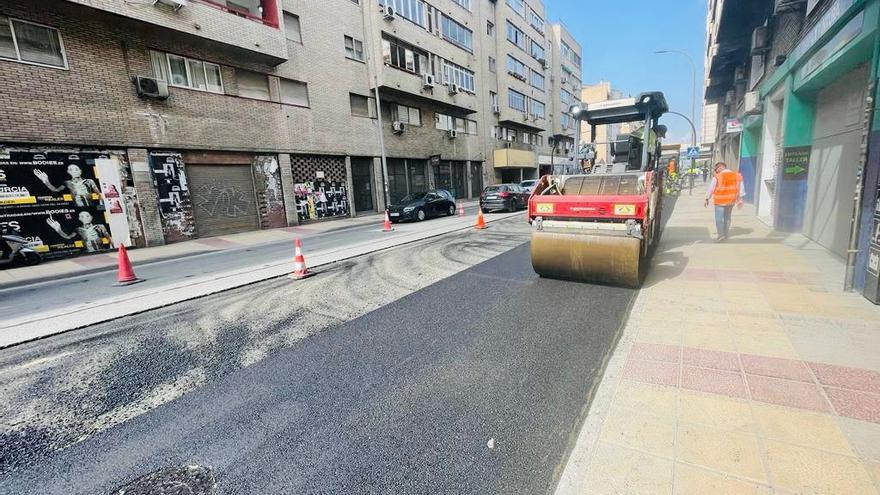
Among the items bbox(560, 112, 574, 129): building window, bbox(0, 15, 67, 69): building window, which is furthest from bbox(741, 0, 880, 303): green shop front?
bbox(560, 112, 574, 129): building window

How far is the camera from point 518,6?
36.7 meters

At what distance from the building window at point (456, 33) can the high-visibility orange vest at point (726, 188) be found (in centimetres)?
2316

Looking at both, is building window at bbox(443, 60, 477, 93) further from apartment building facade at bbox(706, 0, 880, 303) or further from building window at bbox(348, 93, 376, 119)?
apartment building facade at bbox(706, 0, 880, 303)

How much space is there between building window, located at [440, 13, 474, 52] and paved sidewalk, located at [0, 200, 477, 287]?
17.8 meters

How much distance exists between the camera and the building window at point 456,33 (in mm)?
26234

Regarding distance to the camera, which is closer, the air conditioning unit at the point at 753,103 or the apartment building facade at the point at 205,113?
the apartment building facade at the point at 205,113

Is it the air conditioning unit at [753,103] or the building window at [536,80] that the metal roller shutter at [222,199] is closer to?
the air conditioning unit at [753,103]

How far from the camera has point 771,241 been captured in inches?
323

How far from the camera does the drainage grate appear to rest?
2.15 m

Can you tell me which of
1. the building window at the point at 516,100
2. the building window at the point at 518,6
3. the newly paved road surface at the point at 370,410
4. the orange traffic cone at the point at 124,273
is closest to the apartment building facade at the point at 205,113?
the orange traffic cone at the point at 124,273

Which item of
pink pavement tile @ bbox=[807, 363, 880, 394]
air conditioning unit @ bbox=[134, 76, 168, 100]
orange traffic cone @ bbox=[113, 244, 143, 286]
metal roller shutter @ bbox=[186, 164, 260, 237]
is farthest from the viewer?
metal roller shutter @ bbox=[186, 164, 260, 237]

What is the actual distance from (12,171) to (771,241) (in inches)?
783

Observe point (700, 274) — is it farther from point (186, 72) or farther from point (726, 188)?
point (186, 72)

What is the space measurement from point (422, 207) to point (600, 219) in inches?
466
